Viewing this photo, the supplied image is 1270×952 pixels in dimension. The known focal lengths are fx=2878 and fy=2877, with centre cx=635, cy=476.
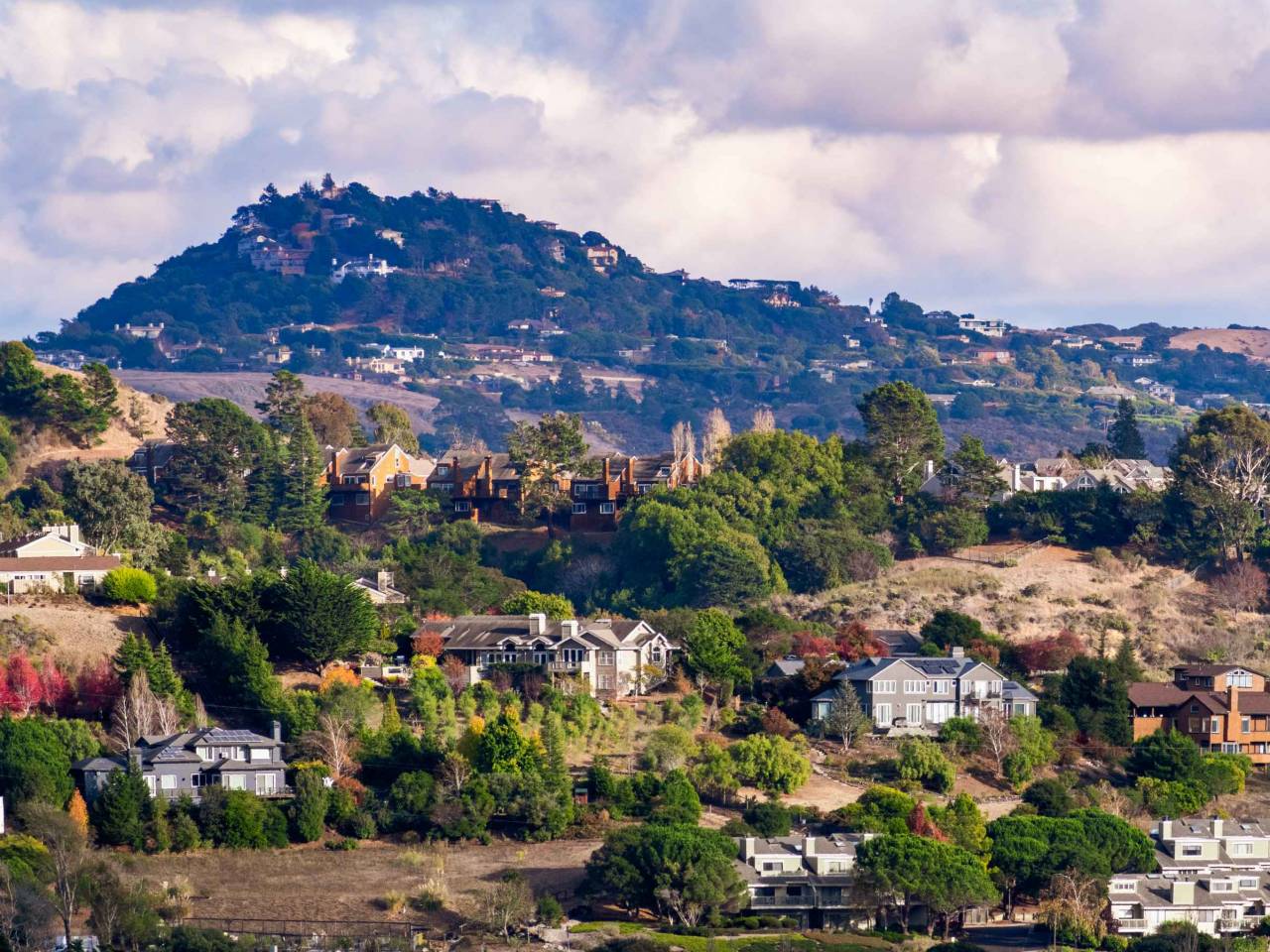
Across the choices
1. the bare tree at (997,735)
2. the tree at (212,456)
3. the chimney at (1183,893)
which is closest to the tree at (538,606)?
the bare tree at (997,735)

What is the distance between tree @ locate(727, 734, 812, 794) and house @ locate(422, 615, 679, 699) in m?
8.66

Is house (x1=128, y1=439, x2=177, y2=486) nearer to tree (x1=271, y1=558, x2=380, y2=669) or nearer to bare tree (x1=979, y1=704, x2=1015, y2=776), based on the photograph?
tree (x1=271, y1=558, x2=380, y2=669)

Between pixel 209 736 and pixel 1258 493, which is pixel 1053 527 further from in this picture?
pixel 209 736

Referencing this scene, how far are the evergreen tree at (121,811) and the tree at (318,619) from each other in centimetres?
1355

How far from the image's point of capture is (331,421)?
148 metres

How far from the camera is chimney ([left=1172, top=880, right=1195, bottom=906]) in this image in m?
81.2

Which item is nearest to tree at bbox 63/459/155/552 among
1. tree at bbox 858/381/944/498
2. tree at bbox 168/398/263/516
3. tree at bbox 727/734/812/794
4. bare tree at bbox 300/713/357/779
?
tree at bbox 168/398/263/516

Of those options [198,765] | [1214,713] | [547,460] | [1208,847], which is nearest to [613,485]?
[547,460]

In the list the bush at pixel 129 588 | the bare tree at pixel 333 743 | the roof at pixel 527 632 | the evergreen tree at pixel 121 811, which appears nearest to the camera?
the evergreen tree at pixel 121 811

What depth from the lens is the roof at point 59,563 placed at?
346 ft

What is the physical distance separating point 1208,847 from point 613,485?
170ft

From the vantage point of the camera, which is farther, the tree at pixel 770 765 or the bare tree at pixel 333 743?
the tree at pixel 770 765

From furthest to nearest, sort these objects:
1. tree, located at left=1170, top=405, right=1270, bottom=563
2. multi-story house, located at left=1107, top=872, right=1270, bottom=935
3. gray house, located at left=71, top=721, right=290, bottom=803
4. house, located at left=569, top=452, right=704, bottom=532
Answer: house, located at left=569, top=452, right=704, bottom=532 < tree, located at left=1170, top=405, right=1270, bottom=563 < gray house, located at left=71, top=721, right=290, bottom=803 < multi-story house, located at left=1107, top=872, right=1270, bottom=935

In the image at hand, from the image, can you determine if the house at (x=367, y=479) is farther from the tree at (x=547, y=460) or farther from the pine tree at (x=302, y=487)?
the tree at (x=547, y=460)
